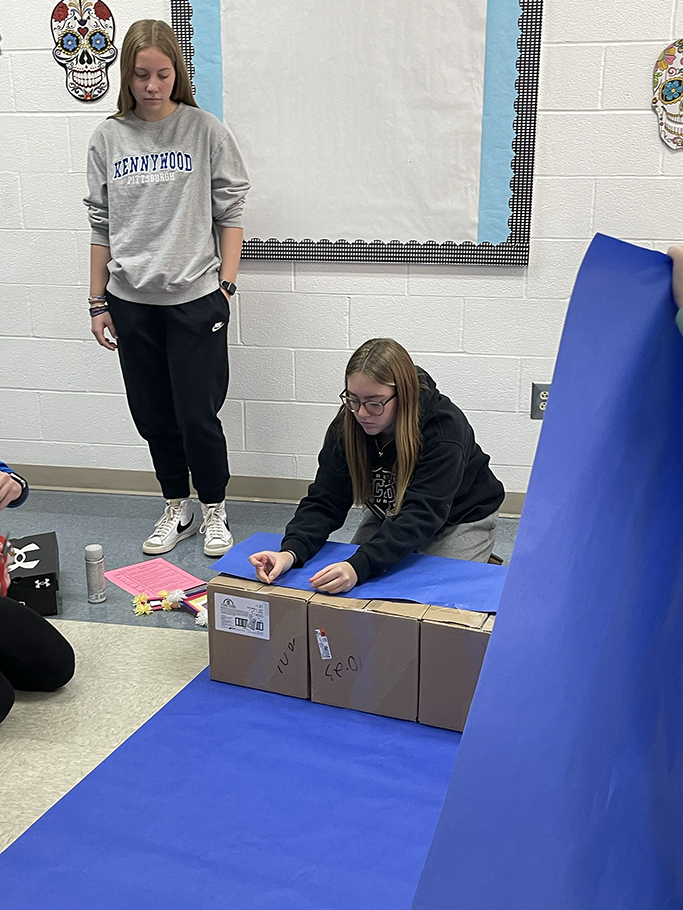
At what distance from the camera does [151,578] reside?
2.48 metres

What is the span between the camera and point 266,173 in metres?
2.82

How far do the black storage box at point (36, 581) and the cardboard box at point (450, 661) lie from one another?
3.40 ft

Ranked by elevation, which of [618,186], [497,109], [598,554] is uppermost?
[497,109]

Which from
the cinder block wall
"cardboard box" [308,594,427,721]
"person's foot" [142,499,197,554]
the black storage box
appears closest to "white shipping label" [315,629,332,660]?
"cardboard box" [308,594,427,721]

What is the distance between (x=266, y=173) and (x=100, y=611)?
1469 millimetres

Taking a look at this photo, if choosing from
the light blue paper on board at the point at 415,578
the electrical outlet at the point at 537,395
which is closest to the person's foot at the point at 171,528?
the light blue paper on board at the point at 415,578

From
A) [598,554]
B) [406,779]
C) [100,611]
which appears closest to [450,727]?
[406,779]

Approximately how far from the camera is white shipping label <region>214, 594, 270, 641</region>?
1788mm

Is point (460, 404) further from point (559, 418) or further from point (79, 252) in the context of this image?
point (559, 418)

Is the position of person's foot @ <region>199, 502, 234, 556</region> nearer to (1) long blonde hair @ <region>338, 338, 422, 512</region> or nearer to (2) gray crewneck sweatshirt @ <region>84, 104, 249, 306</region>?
(2) gray crewneck sweatshirt @ <region>84, 104, 249, 306</region>

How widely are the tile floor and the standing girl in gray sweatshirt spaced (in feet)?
0.79

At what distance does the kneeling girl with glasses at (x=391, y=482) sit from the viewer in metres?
1.83

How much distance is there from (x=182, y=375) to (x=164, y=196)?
0.51 m

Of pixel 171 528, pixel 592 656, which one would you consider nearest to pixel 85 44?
pixel 171 528
